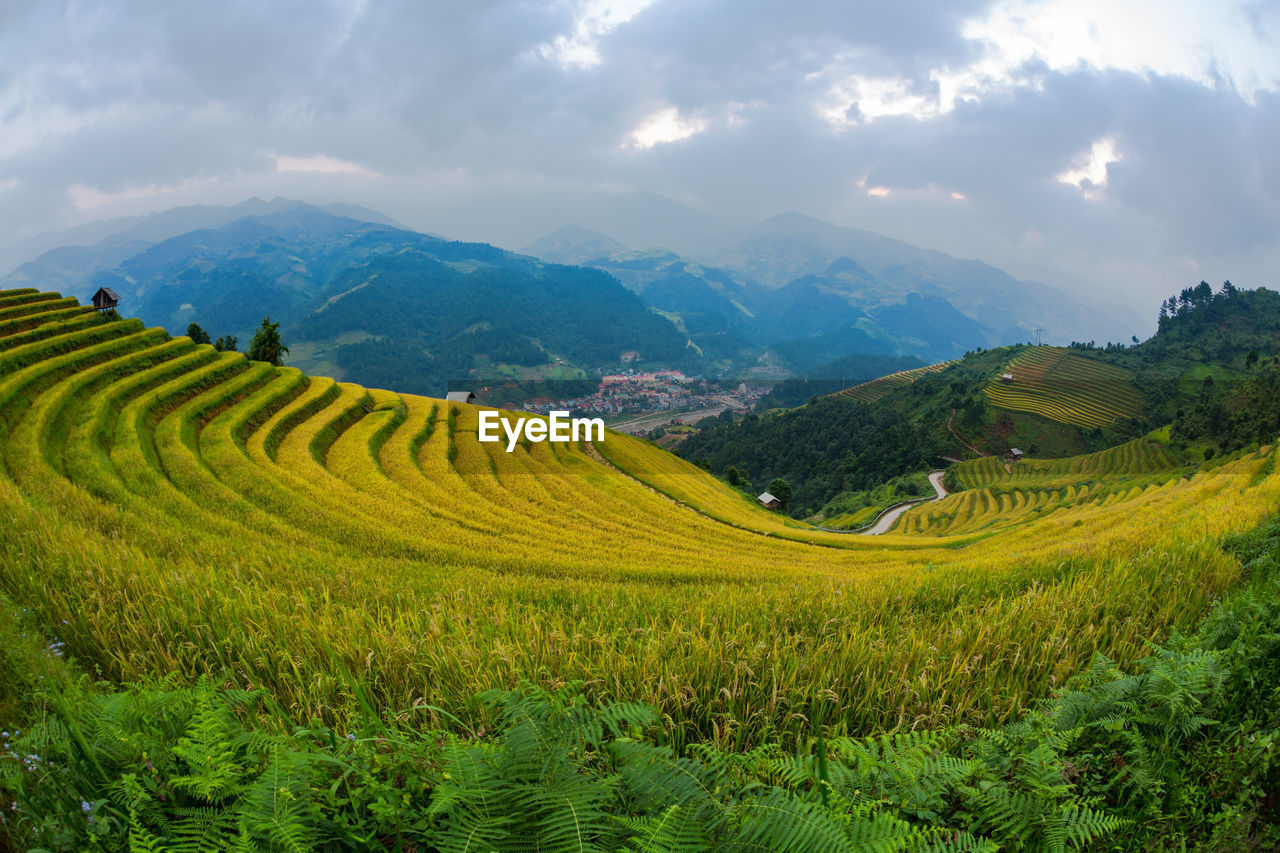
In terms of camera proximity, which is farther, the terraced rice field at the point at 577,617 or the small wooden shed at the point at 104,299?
the small wooden shed at the point at 104,299

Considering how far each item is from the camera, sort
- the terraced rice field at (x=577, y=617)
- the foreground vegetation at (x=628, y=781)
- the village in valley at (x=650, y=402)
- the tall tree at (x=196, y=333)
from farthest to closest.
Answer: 1. the village in valley at (x=650, y=402)
2. the tall tree at (x=196, y=333)
3. the terraced rice field at (x=577, y=617)
4. the foreground vegetation at (x=628, y=781)

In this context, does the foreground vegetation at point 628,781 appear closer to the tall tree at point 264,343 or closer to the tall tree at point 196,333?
the tall tree at point 264,343

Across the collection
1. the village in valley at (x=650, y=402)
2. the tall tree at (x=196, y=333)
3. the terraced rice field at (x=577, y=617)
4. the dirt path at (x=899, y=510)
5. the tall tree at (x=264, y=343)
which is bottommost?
the dirt path at (x=899, y=510)

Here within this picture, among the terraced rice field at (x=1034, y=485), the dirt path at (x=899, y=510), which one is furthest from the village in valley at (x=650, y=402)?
the terraced rice field at (x=1034, y=485)

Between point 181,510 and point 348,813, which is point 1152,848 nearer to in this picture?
point 348,813

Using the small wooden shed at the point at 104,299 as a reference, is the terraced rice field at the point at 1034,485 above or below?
below

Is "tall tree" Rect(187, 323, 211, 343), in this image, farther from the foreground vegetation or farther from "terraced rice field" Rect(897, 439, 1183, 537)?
"terraced rice field" Rect(897, 439, 1183, 537)
